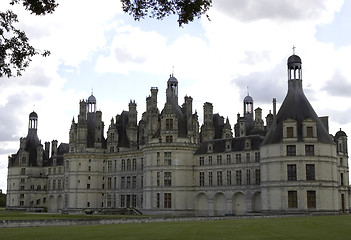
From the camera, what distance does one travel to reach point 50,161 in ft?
343

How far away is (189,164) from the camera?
72.8m

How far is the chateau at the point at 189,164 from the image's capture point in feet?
193

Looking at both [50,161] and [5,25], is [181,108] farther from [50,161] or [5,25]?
[5,25]

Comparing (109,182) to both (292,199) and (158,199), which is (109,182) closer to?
(158,199)

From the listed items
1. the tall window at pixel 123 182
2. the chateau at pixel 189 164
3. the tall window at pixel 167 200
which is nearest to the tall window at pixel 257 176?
the chateau at pixel 189 164

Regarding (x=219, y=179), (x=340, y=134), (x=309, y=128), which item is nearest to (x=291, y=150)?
(x=309, y=128)

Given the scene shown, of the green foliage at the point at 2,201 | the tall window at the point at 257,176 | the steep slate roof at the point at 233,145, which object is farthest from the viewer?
the green foliage at the point at 2,201

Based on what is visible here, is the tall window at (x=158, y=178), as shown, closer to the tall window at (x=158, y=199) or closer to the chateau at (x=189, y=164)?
the chateau at (x=189, y=164)

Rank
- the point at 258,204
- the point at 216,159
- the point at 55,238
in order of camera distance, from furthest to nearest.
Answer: the point at 216,159
the point at 258,204
the point at 55,238

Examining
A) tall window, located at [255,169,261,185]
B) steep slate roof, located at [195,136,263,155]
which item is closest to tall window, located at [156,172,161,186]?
steep slate roof, located at [195,136,263,155]

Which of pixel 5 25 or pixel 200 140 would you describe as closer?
pixel 5 25

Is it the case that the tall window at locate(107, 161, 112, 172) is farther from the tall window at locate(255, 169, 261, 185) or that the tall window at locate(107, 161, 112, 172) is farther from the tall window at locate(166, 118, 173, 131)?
the tall window at locate(255, 169, 261, 185)

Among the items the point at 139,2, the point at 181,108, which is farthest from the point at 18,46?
the point at 181,108

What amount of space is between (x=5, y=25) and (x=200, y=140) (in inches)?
2454
